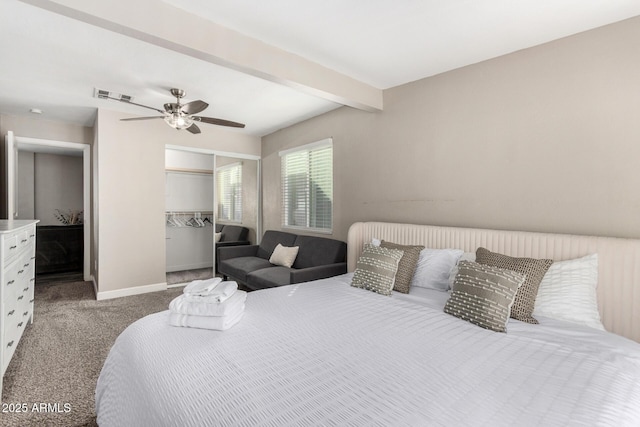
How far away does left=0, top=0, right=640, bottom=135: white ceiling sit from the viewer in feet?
6.73

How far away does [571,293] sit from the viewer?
1.95m

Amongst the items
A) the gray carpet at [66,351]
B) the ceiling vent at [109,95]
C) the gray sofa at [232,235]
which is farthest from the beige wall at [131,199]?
the gray sofa at [232,235]

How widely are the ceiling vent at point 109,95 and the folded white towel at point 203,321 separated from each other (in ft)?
9.77

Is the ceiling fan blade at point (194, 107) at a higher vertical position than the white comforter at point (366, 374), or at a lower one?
higher

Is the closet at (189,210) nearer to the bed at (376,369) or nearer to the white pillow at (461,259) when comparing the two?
the bed at (376,369)

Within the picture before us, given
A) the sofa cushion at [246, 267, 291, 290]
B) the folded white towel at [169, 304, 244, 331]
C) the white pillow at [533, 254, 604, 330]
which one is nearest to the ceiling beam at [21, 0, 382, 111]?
the folded white towel at [169, 304, 244, 331]

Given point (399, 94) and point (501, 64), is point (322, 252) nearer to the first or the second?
point (399, 94)

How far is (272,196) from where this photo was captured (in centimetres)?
542

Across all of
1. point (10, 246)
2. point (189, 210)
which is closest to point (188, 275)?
point (189, 210)

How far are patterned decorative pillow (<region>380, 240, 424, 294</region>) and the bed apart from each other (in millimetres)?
425

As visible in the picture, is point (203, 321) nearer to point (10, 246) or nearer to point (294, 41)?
point (10, 246)

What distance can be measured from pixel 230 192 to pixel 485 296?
4569 millimetres

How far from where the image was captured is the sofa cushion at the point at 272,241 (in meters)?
4.62

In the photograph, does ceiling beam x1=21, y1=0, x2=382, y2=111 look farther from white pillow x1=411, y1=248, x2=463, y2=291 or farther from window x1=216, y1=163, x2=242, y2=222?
window x1=216, y1=163, x2=242, y2=222
